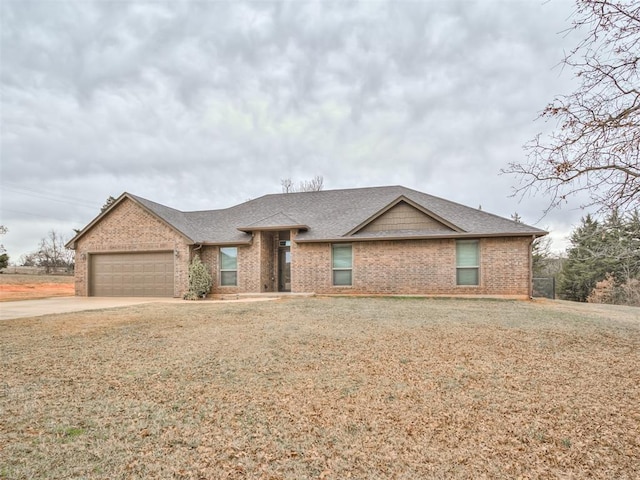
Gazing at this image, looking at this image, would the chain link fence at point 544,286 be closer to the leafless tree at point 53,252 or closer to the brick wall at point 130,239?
the brick wall at point 130,239

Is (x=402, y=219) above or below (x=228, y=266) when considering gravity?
above

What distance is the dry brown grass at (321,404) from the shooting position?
2717mm

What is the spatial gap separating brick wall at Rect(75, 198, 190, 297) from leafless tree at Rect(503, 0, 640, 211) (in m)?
14.8

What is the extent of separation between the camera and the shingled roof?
14312 mm

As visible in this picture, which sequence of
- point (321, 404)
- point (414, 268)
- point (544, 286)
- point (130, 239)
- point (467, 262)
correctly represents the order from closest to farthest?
point (321, 404) < point (467, 262) < point (414, 268) < point (130, 239) < point (544, 286)

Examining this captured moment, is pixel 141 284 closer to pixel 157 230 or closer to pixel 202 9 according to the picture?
pixel 157 230

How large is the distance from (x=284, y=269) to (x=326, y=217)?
326 cm

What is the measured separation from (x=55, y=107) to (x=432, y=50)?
1864cm

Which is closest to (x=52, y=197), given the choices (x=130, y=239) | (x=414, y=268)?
(x=130, y=239)

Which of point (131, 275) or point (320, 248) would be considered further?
point (131, 275)

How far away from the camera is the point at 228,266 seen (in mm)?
16625

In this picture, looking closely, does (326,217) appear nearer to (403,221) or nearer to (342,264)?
(342,264)

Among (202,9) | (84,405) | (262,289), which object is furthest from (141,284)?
(84,405)

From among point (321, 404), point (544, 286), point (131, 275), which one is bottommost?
point (544, 286)
